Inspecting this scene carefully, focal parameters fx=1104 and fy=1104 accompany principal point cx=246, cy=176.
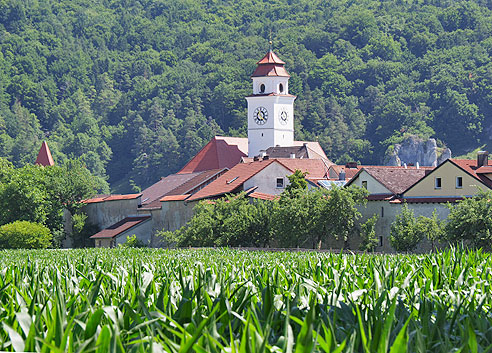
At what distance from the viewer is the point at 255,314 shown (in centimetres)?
933

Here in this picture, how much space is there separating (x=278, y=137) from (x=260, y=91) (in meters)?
5.69

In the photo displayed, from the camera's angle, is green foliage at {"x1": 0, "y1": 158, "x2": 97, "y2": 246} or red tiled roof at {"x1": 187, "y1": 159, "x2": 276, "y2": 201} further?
green foliage at {"x1": 0, "y1": 158, "x2": 97, "y2": 246}

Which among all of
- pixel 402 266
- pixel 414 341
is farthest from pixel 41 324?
pixel 402 266

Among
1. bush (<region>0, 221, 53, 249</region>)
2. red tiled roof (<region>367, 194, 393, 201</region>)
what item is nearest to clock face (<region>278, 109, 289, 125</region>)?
bush (<region>0, 221, 53, 249</region>)

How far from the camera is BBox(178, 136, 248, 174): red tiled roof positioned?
385 feet

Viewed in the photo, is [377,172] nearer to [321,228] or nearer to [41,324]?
[321,228]

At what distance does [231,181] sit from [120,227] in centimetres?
1001

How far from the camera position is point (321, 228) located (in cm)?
6238

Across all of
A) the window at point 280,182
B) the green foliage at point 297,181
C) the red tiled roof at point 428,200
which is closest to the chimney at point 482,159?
the red tiled roof at point 428,200

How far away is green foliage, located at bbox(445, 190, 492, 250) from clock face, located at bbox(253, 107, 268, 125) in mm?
72008

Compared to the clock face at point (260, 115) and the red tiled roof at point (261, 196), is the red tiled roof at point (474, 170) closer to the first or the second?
the red tiled roof at point (261, 196)

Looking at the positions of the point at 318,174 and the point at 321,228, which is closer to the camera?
the point at 321,228

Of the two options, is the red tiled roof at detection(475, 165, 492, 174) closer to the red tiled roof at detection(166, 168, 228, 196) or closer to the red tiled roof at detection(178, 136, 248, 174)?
the red tiled roof at detection(166, 168, 228, 196)

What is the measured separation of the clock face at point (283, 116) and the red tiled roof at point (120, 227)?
39.0 metres
